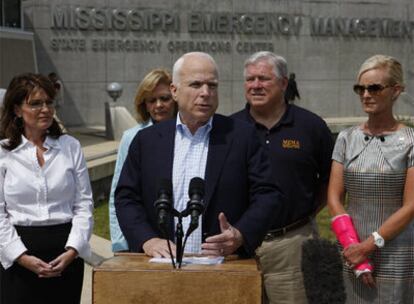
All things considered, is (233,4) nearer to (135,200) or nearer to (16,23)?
(16,23)

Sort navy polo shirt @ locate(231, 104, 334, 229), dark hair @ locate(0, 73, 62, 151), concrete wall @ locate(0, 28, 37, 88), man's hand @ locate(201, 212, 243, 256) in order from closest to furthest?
1. man's hand @ locate(201, 212, 243, 256)
2. dark hair @ locate(0, 73, 62, 151)
3. navy polo shirt @ locate(231, 104, 334, 229)
4. concrete wall @ locate(0, 28, 37, 88)

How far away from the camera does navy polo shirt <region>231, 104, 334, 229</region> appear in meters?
4.61

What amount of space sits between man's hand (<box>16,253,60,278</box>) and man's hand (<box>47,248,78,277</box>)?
23 mm

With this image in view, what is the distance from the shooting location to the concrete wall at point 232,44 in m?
21.2

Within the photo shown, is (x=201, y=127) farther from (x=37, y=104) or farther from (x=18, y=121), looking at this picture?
(x=18, y=121)

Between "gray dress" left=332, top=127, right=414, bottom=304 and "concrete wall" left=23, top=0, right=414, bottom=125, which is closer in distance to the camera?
"gray dress" left=332, top=127, right=414, bottom=304

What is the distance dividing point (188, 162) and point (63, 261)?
41.3 inches

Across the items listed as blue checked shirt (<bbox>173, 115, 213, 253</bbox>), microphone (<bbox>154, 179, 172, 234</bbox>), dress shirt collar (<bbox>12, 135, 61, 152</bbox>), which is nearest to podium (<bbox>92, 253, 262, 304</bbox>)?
microphone (<bbox>154, 179, 172, 234</bbox>)

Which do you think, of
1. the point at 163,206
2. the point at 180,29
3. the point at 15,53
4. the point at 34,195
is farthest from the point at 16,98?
the point at 180,29

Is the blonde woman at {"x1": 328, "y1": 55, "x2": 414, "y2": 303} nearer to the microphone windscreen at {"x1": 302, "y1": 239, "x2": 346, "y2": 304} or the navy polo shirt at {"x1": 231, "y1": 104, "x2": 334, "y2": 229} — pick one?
the navy polo shirt at {"x1": 231, "y1": 104, "x2": 334, "y2": 229}

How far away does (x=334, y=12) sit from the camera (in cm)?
2438

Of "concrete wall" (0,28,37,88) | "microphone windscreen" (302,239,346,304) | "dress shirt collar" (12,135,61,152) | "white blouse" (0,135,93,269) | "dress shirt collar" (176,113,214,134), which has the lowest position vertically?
"microphone windscreen" (302,239,346,304)

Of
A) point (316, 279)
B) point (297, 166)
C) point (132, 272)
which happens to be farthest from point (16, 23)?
point (132, 272)

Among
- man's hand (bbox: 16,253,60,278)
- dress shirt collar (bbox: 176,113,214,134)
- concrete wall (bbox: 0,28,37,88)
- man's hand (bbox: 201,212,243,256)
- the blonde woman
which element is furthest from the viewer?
concrete wall (bbox: 0,28,37,88)
